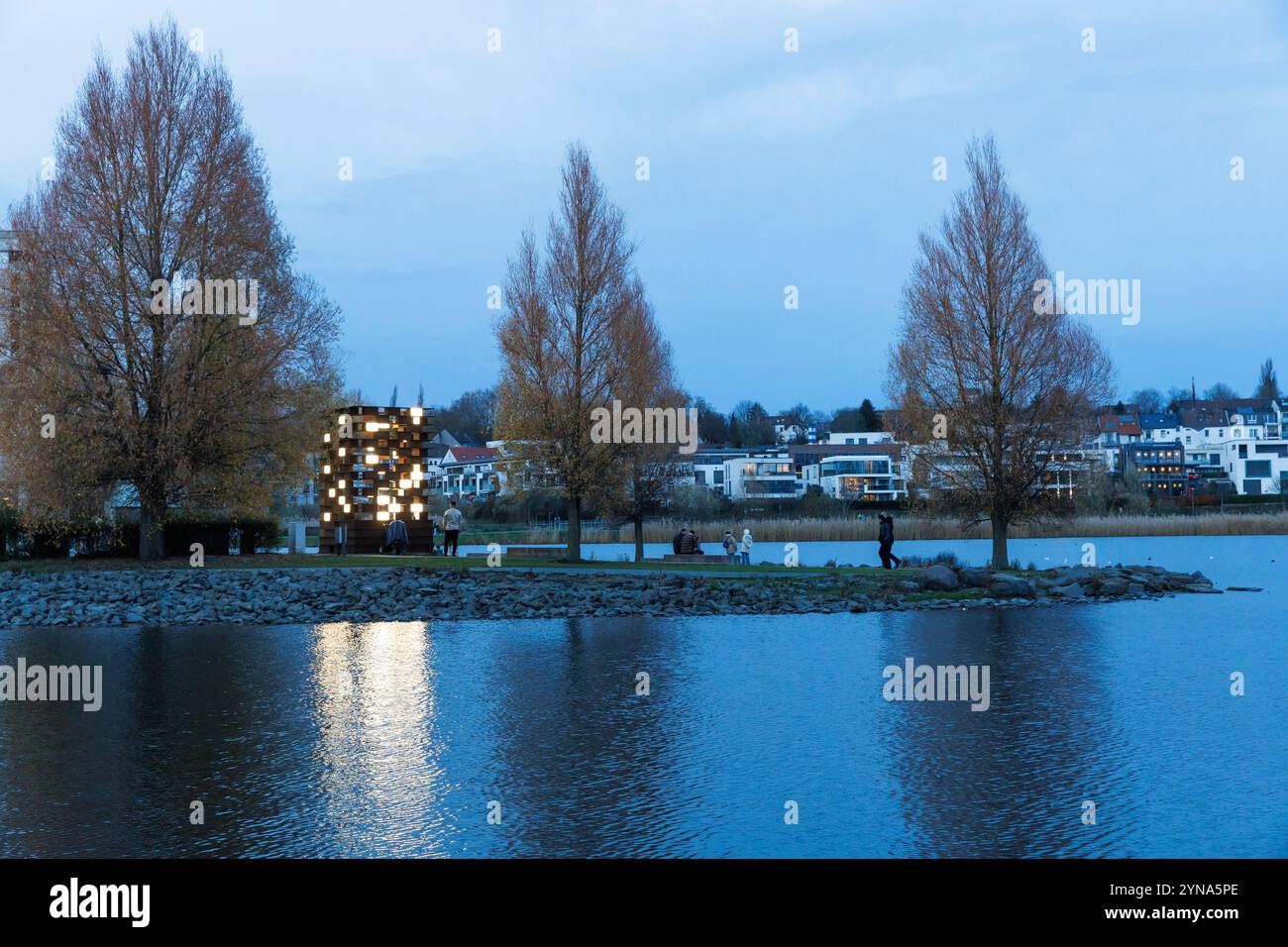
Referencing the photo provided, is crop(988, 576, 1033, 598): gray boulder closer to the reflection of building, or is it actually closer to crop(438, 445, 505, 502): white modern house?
the reflection of building

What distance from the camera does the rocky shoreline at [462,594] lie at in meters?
23.5

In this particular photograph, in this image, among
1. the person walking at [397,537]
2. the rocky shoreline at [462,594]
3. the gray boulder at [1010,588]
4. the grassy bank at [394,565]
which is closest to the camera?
the rocky shoreline at [462,594]

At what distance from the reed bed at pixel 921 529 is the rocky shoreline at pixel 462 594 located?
2429 cm

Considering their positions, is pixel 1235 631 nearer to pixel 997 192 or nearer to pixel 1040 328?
pixel 1040 328

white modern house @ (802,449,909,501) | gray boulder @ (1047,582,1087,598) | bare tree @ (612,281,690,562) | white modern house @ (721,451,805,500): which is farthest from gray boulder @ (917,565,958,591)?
white modern house @ (721,451,805,500)

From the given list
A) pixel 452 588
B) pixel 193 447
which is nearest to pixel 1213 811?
pixel 452 588

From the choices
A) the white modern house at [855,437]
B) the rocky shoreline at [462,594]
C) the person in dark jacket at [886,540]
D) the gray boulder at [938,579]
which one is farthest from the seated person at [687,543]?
the white modern house at [855,437]

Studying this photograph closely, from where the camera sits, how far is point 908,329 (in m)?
36.4

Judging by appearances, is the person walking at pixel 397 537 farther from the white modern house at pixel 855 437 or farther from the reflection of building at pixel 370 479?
the white modern house at pixel 855 437

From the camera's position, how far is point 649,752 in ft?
32.2

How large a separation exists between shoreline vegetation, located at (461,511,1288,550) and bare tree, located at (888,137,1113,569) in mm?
17639

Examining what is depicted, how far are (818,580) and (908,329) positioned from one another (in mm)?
10948

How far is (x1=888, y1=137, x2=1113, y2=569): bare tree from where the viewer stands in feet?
116

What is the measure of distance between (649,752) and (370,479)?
33.5 meters
